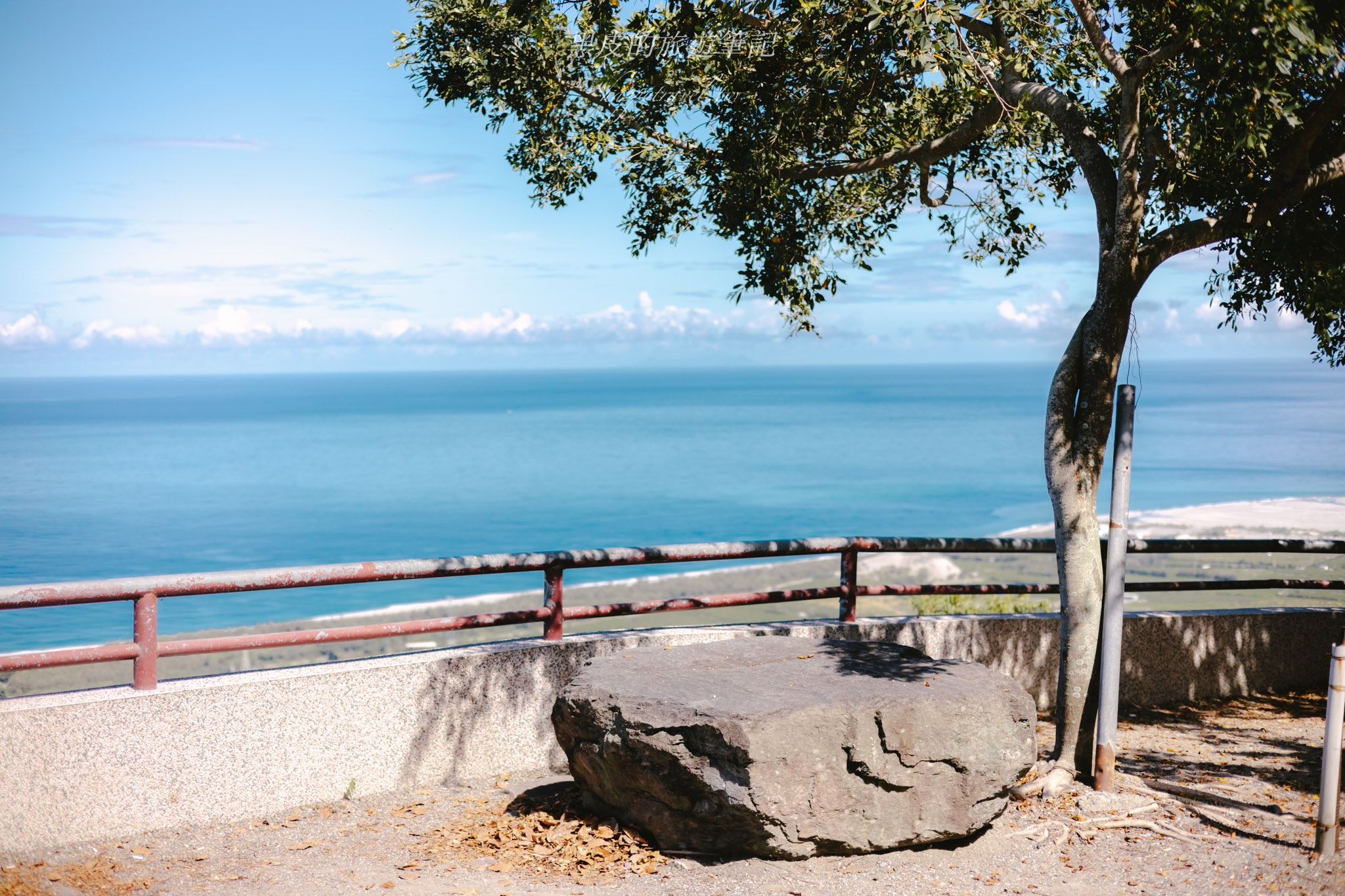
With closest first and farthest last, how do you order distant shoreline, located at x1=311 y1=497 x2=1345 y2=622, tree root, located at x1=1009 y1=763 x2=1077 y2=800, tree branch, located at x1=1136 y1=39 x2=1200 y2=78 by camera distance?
tree branch, located at x1=1136 y1=39 x2=1200 y2=78 → tree root, located at x1=1009 y1=763 x2=1077 y2=800 → distant shoreline, located at x1=311 y1=497 x2=1345 y2=622

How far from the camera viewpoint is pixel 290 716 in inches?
239

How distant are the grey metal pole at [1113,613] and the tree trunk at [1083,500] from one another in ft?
0.44

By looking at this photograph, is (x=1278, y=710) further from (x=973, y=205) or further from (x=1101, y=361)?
(x=973, y=205)

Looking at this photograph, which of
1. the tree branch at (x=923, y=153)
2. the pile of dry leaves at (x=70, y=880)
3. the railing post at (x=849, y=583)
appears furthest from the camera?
the railing post at (x=849, y=583)

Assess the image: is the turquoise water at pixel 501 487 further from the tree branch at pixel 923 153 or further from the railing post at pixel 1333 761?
the railing post at pixel 1333 761

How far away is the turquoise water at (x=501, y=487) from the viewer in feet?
179

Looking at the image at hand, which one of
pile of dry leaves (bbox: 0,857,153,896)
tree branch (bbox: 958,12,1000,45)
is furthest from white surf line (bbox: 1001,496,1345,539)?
pile of dry leaves (bbox: 0,857,153,896)

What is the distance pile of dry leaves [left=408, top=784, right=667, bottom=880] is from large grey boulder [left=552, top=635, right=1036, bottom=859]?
0.14 m

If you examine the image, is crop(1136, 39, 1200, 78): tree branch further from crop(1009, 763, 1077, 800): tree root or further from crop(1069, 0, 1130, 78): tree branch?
crop(1009, 763, 1077, 800): tree root

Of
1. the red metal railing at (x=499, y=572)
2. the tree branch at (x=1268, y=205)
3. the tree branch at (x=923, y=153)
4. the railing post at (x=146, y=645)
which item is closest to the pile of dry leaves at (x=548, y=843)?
the red metal railing at (x=499, y=572)

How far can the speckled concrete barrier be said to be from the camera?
540cm

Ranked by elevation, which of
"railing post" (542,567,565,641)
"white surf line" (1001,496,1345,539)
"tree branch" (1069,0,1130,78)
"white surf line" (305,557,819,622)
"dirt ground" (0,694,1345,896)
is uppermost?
"tree branch" (1069,0,1130,78)

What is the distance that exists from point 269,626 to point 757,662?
34.4 metres

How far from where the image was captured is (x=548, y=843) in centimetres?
570
